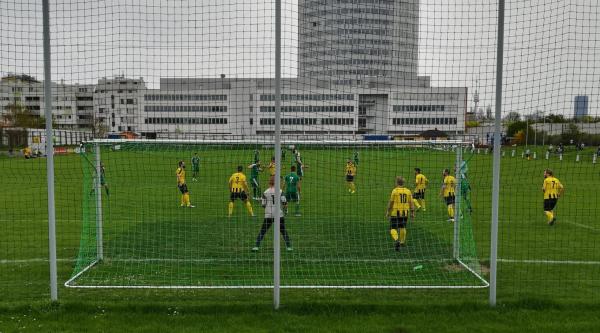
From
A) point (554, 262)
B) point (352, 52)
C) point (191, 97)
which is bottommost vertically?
point (554, 262)

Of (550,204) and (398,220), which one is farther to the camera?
(550,204)

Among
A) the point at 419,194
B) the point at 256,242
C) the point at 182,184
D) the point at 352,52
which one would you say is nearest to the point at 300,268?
the point at 256,242

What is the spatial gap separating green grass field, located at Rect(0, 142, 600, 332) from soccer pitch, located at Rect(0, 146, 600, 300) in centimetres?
4

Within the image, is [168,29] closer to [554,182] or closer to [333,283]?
[333,283]

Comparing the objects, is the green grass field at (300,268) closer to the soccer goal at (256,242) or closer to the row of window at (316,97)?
the soccer goal at (256,242)

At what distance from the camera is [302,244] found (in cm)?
1169

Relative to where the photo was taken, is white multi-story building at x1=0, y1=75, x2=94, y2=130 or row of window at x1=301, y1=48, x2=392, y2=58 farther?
white multi-story building at x1=0, y1=75, x2=94, y2=130

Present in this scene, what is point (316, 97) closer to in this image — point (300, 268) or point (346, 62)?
point (346, 62)

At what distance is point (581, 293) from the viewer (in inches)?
294

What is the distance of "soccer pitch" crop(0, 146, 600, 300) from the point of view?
838cm

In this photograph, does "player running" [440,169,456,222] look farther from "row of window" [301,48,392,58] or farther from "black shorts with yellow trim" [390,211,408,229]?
"row of window" [301,48,392,58]

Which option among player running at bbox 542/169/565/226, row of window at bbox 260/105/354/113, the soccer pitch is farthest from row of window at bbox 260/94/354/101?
player running at bbox 542/169/565/226

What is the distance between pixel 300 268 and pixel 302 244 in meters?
2.37

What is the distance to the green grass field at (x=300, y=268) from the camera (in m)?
6.37
